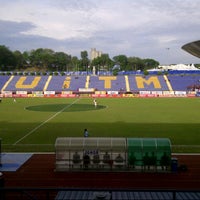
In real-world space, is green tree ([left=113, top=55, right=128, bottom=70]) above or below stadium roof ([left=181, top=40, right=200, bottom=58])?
above

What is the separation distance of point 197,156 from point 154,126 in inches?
467

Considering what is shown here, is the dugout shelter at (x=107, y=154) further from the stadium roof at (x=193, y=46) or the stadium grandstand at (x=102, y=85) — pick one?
the stadium grandstand at (x=102, y=85)

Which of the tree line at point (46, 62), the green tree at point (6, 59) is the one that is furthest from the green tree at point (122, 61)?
the green tree at point (6, 59)

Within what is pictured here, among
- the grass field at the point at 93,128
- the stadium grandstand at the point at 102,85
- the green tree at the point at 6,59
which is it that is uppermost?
the green tree at the point at 6,59

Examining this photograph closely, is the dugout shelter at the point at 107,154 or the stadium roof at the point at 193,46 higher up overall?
the stadium roof at the point at 193,46

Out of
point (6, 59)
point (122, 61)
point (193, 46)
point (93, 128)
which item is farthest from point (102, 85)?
point (122, 61)

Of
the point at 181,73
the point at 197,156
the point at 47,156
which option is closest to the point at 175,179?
the point at 197,156

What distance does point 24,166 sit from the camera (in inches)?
737

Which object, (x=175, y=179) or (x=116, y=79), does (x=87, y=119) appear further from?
(x=116, y=79)

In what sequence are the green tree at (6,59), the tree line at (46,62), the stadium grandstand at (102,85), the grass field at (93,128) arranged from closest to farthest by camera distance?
the grass field at (93,128) < the stadium grandstand at (102,85) < the green tree at (6,59) < the tree line at (46,62)

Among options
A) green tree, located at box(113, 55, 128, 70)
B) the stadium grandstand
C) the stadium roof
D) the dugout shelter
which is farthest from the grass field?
green tree, located at box(113, 55, 128, 70)

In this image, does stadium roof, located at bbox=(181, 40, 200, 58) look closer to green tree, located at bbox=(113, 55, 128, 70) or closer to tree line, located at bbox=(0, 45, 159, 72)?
tree line, located at bbox=(0, 45, 159, 72)

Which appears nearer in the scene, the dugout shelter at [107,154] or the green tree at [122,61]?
the dugout shelter at [107,154]

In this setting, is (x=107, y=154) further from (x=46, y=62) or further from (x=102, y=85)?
(x=46, y=62)
